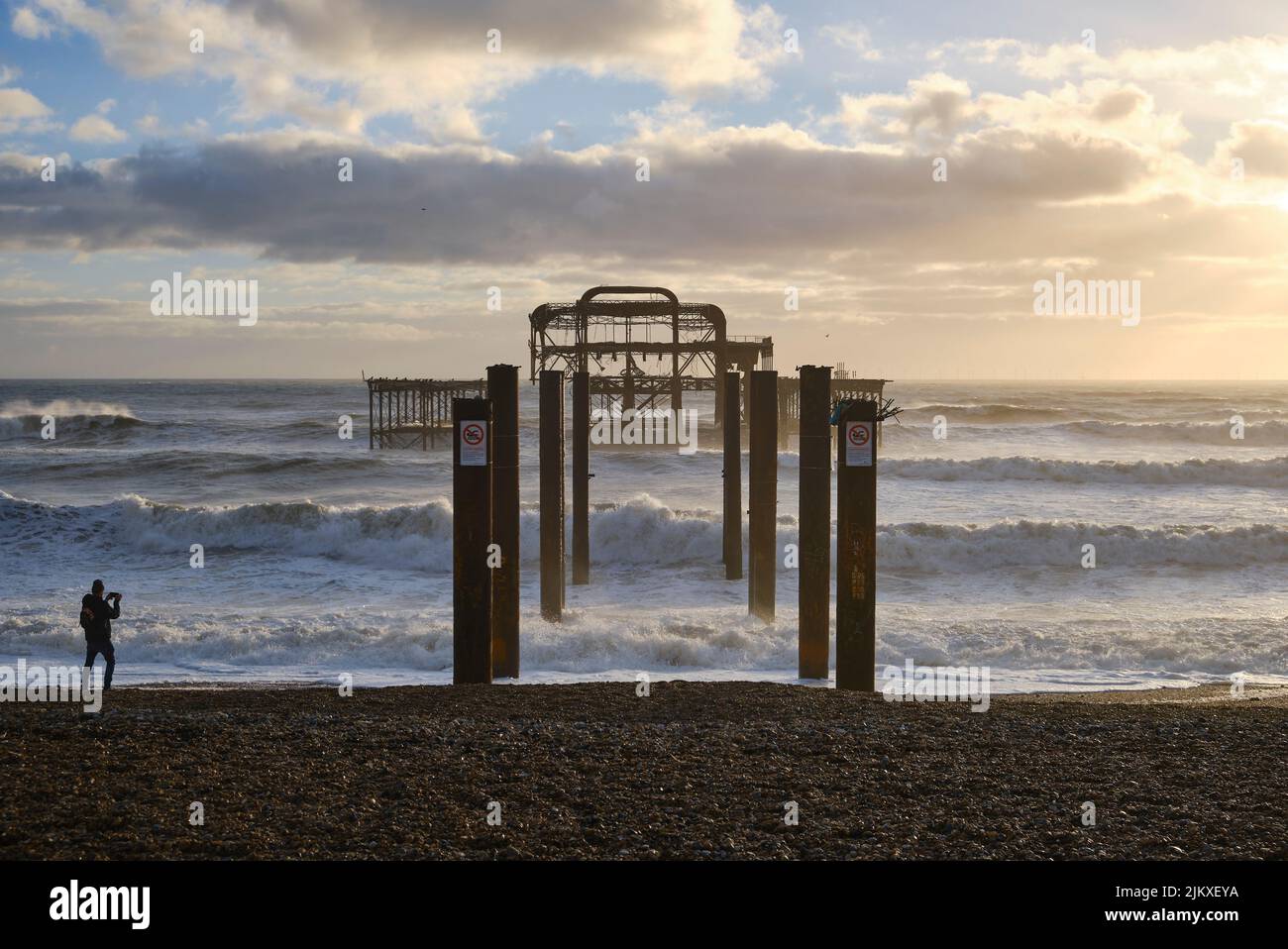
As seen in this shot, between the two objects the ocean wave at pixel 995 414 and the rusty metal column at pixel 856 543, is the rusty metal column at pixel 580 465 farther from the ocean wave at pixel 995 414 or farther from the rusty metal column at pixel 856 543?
the ocean wave at pixel 995 414

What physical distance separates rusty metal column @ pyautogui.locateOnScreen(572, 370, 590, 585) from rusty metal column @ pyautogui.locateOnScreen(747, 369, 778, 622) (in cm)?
351

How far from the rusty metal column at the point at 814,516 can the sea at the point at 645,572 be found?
56.3 inches

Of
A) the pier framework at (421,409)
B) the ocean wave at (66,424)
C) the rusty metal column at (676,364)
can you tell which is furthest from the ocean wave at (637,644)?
the ocean wave at (66,424)

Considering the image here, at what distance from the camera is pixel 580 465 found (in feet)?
58.7

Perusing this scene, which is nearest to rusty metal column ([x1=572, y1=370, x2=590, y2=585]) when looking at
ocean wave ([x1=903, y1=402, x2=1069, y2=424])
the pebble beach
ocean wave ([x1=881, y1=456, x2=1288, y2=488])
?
the pebble beach

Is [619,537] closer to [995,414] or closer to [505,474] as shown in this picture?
[505,474]

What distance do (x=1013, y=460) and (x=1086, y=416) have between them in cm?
4517

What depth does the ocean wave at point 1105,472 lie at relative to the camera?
122 ft

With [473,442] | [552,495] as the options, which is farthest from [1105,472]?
[473,442]

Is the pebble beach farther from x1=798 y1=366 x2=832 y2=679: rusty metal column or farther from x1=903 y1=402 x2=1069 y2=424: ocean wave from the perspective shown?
x1=903 y1=402 x2=1069 y2=424: ocean wave

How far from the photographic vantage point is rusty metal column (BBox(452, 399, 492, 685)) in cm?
1009

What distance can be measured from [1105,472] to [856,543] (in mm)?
31386
